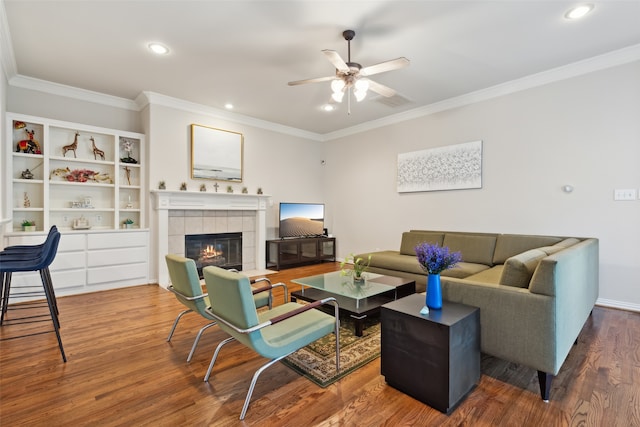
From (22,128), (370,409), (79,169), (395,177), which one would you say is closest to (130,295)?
(79,169)

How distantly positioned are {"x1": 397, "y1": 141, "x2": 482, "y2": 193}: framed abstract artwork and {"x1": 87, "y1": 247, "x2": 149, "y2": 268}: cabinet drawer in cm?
431

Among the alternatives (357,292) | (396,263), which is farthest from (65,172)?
(396,263)

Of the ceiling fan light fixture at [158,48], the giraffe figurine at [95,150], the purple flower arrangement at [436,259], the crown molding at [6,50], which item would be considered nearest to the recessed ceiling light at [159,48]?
the ceiling fan light fixture at [158,48]

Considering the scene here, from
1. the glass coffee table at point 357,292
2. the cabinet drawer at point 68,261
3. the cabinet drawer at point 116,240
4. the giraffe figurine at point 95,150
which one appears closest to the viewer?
the glass coffee table at point 357,292

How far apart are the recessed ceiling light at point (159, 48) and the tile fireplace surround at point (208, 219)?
193 centimetres

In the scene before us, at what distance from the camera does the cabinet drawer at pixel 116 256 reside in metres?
4.11

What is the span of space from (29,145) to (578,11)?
619 centimetres

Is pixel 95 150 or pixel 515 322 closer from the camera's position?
pixel 515 322

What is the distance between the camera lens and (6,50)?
3.14 m

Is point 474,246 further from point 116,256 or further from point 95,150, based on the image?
point 95,150

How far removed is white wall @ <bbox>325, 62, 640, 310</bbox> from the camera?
334cm

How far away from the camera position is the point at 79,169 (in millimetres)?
4359

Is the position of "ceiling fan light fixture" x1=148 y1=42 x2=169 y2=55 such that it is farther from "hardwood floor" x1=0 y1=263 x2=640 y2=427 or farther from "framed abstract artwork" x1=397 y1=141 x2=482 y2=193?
"framed abstract artwork" x1=397 y1=141 x2=482 y2=193

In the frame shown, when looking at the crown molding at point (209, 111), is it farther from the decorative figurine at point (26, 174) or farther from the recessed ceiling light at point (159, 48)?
the decorative figurine at point (26, 174)
